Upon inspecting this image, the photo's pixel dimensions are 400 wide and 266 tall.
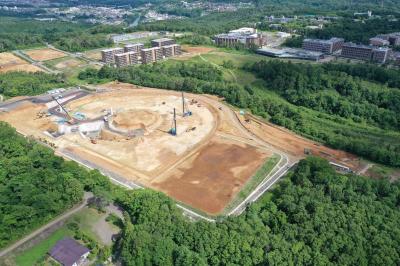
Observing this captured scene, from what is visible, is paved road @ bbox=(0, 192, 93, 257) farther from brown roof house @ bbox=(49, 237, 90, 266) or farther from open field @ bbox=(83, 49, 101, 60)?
open field @ bbox=(83, 49, 101, 60)

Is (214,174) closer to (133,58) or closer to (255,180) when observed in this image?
(255,180)

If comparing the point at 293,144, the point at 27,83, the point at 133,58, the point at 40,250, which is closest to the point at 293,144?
the point at 293,144

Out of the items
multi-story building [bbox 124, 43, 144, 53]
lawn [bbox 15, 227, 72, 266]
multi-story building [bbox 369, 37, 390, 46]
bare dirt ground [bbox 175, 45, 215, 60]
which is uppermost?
multi-story building [bbox 369, 37, 390, 46]

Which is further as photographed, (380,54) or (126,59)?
(126,59)

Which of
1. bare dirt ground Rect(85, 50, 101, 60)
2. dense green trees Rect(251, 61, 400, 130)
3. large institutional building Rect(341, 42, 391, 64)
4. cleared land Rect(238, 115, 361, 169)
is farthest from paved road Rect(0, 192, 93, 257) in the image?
large institutional building Rect(341, 42, 391, 64)

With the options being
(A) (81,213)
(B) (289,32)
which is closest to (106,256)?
(A) (81,213)

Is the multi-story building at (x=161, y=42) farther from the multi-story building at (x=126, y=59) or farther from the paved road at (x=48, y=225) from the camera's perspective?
the paved road at (x=48, y=225)
